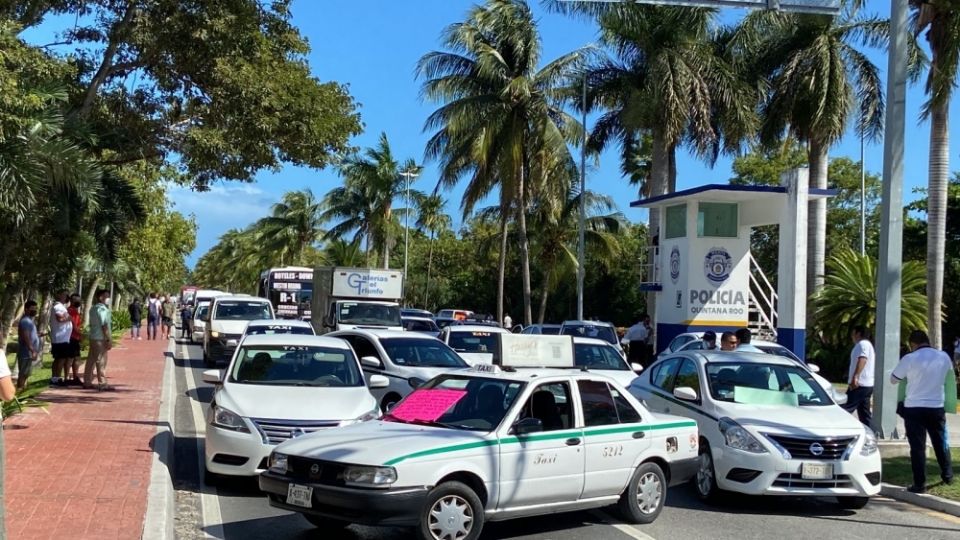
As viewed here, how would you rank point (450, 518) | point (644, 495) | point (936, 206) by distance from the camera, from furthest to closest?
point (936, 206)
point (644, 495)
point (450, 518)

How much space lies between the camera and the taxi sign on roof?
390 inches

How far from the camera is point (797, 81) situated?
32.0 metres

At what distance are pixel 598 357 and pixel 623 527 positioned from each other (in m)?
8.43

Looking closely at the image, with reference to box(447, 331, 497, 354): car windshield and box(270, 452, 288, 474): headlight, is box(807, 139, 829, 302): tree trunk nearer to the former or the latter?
box(447, 331, 497, 354): car windshield

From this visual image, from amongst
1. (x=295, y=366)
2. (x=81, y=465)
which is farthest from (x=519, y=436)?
(x=81, y=465)

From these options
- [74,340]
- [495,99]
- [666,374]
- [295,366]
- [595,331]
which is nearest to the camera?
[295,366]

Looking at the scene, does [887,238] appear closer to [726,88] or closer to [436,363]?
[436,363]

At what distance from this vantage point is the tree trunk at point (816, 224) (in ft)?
109

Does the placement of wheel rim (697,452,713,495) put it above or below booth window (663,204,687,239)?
below

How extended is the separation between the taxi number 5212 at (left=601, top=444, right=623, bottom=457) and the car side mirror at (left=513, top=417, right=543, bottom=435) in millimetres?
855

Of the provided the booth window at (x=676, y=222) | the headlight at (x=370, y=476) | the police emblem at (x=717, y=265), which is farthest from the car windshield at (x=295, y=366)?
the booth window at (x=676, y=222)

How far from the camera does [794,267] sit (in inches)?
1013

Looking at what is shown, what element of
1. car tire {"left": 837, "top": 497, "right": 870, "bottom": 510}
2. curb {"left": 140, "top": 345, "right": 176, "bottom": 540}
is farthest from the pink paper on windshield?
car tire {"left": 837, "top": 497, "right": 870, "bottom": 510}

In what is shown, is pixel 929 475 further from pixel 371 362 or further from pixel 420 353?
pixel 371 362
